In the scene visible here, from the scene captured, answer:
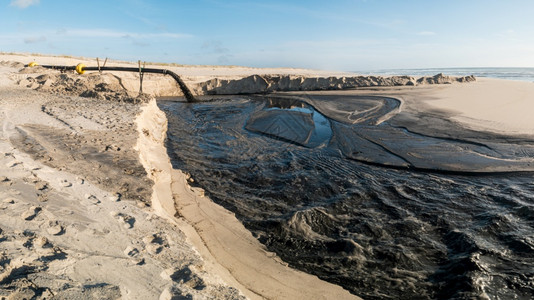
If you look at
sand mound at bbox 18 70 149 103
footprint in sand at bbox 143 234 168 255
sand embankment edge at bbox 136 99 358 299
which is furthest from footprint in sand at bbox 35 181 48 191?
sand mound at bbox 18 70 149 103

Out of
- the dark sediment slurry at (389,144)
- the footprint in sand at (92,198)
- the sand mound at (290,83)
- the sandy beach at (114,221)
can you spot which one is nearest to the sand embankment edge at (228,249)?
the sandy beach at (114,221)

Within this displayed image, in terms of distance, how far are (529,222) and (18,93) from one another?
578 inches

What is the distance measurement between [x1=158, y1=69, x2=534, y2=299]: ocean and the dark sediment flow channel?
0.02 m

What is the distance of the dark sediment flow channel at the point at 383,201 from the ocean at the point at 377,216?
2cm

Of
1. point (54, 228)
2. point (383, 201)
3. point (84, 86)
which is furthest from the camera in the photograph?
point (84, 86)

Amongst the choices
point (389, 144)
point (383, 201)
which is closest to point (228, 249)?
point (383, 201)

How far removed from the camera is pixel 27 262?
2.58m

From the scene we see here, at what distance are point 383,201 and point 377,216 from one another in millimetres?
552

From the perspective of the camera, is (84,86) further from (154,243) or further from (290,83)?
(154,243)

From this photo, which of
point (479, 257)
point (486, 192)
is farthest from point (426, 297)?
point (486, 192)

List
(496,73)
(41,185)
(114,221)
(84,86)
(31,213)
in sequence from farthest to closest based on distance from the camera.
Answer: (496,73) → (84,86) → (41,185) → (114,221) → (31,213)

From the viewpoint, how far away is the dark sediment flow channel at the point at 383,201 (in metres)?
3.48

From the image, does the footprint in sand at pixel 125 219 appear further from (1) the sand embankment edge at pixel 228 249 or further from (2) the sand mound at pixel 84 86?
(2) the sand mound at pixel 84 86

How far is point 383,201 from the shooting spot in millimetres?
5133
